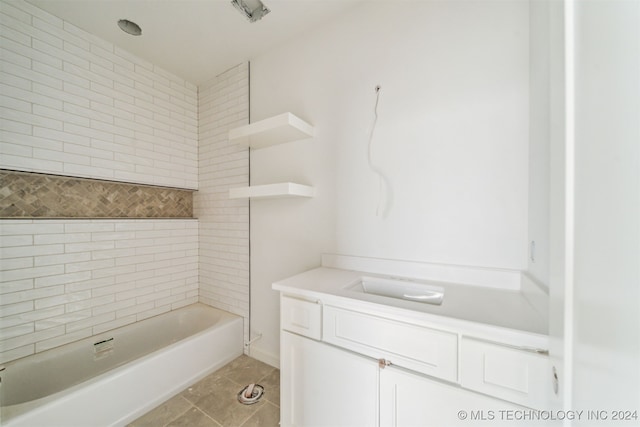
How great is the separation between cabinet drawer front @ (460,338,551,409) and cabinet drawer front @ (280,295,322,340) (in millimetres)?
595

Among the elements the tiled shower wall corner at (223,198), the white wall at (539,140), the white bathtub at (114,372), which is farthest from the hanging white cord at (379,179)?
the white bathtub at (114,372)

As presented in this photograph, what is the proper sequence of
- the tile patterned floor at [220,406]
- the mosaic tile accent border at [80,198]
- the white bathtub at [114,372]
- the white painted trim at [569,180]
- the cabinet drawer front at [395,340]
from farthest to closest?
the mosaic tile accent border at [80,198], the tile patterned floor at [220,406], the white bathtub at [114,372], the cabinet drawer front at [395,340], the white painted trim at [569,180]

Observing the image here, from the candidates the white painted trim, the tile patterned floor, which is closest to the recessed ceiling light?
the white painted trim

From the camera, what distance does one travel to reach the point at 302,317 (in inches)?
44.1

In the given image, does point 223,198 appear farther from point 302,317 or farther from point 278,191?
point 302,317

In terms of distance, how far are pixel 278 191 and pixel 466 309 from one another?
124cm

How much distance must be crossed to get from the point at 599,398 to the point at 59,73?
3.00m

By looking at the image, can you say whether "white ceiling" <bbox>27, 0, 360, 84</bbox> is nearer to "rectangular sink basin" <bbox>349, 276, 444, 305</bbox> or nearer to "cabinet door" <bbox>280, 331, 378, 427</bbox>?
"rectangular sink basin" <bbox>349, 276, 444, 305</bbox>

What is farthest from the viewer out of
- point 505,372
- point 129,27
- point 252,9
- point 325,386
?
point 129,27

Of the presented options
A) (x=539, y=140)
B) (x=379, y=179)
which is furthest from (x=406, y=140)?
(x=539, y=140)

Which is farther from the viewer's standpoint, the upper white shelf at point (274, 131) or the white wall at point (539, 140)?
the upper white shelf at point (274, 131)

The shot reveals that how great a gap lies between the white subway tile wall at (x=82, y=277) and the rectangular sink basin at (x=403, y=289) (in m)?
1.99

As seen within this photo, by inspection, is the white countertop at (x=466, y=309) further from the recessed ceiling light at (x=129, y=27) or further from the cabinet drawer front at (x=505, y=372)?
the recessed ceiling light at (x=129, y=27)

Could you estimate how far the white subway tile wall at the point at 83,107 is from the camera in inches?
57.4
